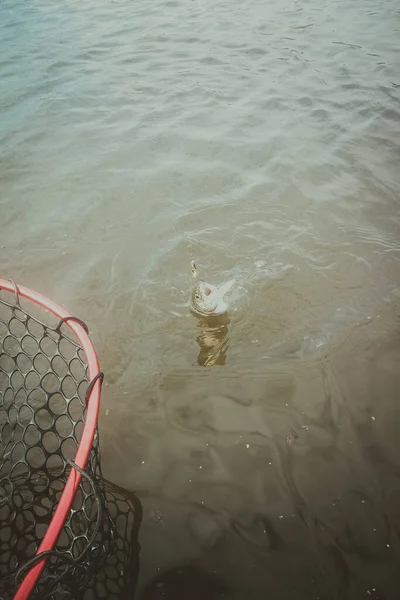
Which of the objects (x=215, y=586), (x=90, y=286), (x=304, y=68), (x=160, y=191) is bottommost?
(x=215, y=586)

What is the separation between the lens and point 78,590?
7.07 ft

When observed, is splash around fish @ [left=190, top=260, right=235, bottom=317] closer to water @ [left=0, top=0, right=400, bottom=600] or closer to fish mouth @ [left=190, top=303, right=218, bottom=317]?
fish mouth @ [left=190, top=303, right=218, bottom=317]

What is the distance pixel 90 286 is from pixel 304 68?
7.28 meters

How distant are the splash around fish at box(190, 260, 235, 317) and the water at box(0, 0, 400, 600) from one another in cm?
17

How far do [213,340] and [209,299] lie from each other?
1.41 feet

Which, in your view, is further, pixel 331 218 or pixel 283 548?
pixel 331 218

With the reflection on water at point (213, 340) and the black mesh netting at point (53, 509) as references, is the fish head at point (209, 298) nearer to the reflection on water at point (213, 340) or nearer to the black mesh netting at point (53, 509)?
the reflection on water at point (213, 340)

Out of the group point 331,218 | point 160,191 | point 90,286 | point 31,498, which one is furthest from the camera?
point 160,191

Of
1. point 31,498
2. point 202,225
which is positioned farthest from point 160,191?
point 31,498

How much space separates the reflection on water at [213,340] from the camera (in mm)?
3439

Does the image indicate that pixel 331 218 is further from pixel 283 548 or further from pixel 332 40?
pixel 332 40

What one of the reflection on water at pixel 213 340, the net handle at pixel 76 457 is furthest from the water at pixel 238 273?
the net handle at pixel 76 457

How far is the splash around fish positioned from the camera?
3535 millimetres

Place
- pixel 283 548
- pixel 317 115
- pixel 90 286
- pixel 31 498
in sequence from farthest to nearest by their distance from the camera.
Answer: pixel 317 115 < pixel 90 286 < pixel 31 498 < pixel 283 548
